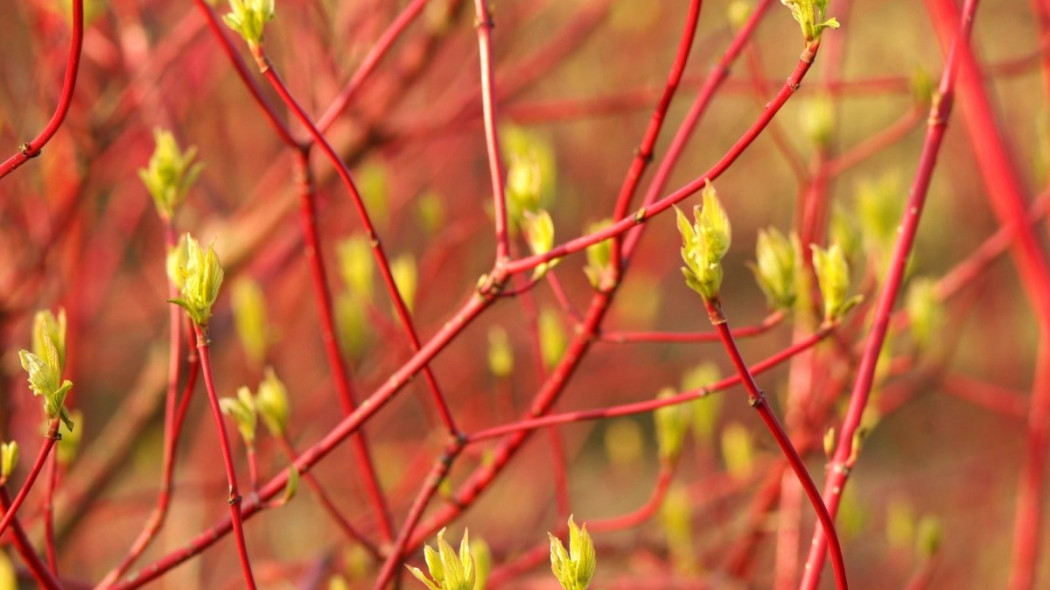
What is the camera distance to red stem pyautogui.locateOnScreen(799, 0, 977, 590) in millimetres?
784

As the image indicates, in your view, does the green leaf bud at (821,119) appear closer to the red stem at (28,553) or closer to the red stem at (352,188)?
the red stem at (352,188)

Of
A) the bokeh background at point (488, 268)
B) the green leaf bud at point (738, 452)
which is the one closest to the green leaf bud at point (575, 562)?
the bokeh background at point (488, 268)

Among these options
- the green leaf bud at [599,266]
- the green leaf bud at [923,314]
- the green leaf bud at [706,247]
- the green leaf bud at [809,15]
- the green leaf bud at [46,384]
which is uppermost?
the green leaf bud at [46,384]

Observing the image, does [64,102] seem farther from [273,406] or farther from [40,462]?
[273,406]

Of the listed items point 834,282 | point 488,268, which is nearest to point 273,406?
point 834,282

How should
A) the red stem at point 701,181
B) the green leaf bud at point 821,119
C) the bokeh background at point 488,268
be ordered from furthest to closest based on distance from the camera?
the bokeh background at point 488,268 < the green leaf bud at point 821,119 < the red stem at point 701,181

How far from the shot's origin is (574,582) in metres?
0.67

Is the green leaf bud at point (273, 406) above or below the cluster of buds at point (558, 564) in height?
above

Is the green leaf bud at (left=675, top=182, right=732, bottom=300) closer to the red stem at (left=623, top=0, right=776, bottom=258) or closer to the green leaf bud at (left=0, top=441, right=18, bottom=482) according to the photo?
the red stem at (left=623, top=0, right=776, bottom=258)

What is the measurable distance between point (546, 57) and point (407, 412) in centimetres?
237

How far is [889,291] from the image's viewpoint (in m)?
0.79

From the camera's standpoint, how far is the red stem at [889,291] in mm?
784

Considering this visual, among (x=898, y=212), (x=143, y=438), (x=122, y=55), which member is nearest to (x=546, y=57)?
(x=122, y=55)

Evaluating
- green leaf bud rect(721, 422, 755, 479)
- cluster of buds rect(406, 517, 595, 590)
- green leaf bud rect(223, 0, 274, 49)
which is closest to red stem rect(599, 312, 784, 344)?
cluster of buds rect(406, 517, 595, 590)
